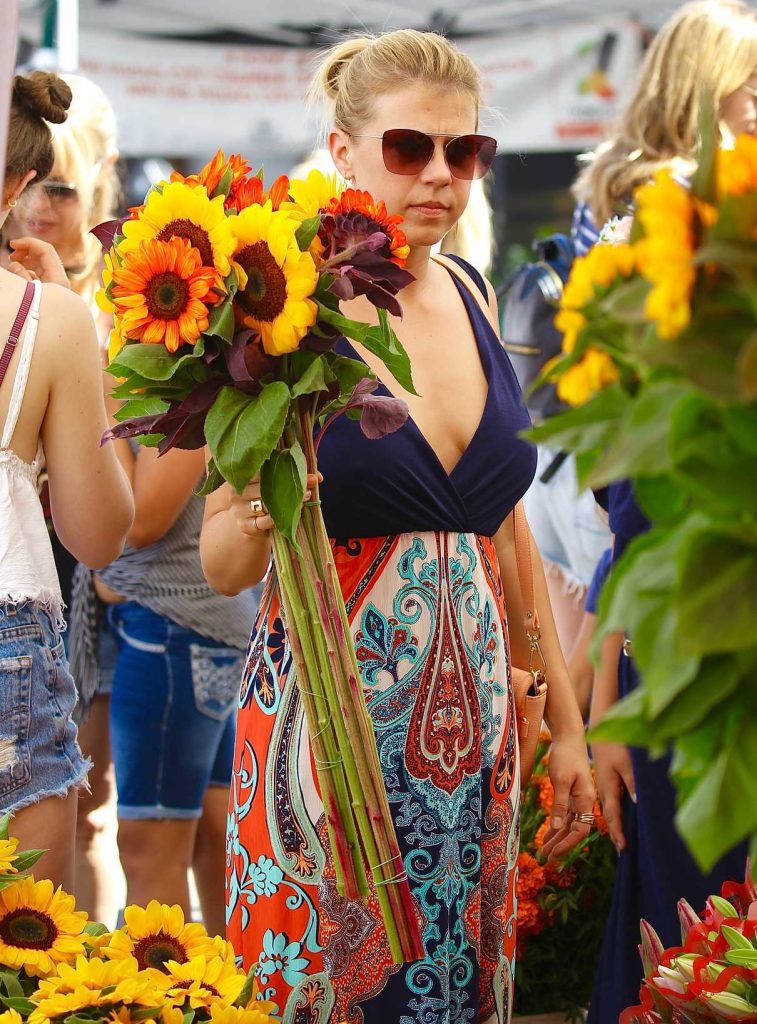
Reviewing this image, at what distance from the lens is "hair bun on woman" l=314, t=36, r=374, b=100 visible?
2.33 m

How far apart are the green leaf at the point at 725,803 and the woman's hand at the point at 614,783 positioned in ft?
5.22

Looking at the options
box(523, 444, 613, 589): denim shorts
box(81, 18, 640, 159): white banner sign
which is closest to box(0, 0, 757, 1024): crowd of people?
box(523, 444, 613, 589): denim shorts

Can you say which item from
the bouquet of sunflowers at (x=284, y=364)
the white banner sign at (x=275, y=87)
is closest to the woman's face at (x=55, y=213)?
the bouquet of sunflowers at (x=284, y=364)

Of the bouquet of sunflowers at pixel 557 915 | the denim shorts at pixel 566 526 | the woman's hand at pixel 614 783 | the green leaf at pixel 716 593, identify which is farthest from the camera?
the denim shorts at pixel 566 526

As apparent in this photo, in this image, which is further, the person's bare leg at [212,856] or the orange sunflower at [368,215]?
the person's bare leg at [212,856]

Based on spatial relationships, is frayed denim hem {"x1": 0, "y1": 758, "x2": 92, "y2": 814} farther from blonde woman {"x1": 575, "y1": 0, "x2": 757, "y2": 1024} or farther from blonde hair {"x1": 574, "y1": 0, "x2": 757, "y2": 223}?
blonde hair {"x1": 574, "y1": 0, "x2": 757, "y2": 223}

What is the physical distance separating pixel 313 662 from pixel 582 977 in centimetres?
154

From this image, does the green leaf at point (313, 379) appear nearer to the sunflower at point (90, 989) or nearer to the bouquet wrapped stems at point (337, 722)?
the bouquet wrapped stems at point (337, 722)

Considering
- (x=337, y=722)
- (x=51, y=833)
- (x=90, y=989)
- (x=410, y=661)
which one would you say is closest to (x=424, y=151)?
(x=410, y=661)

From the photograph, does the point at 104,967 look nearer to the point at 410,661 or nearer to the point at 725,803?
the point at 410,661

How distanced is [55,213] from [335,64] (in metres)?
1.21

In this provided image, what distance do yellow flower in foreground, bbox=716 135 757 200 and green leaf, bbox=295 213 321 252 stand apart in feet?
3.02

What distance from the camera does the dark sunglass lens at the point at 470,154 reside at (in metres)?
2.16

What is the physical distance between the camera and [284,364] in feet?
5.63
